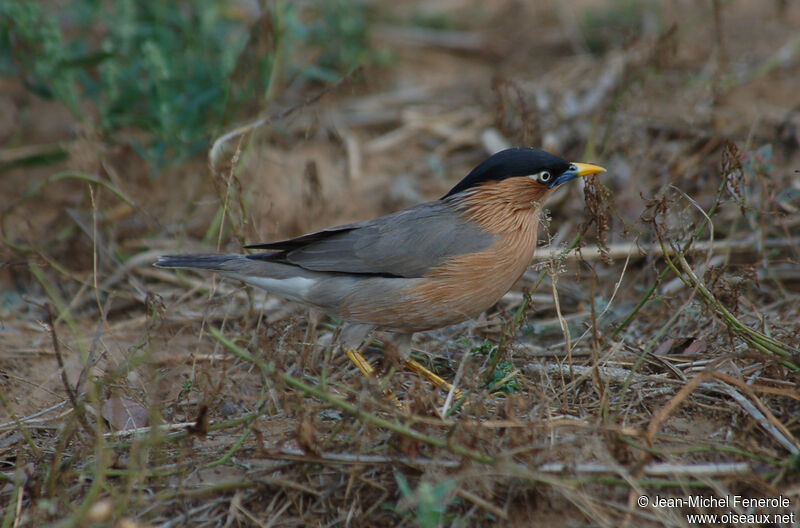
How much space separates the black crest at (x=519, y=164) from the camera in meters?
4.84

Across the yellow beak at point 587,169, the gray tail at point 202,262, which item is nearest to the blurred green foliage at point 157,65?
the gray tail at point 202,262

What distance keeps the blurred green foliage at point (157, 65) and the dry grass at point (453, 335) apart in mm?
553

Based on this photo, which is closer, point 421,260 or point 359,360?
point 421,260

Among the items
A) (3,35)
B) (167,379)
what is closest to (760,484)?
(167,379)

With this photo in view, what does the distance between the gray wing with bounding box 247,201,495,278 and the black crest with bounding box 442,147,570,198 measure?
0.36 meters

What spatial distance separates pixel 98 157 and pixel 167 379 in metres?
2.64

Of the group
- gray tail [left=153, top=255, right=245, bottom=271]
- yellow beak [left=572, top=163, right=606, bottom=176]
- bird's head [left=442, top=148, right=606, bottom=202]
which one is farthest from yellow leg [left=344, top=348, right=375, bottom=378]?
yellow beak [left=572, top=163, right=606, bottom=176]

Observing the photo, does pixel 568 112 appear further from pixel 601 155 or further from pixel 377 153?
pixel 377 153

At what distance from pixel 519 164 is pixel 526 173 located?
0.08 metres

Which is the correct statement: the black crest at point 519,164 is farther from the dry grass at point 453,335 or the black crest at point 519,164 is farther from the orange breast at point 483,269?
the dry grass at point 453,335

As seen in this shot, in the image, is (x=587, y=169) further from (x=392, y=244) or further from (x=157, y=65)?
(x=157, y=65)

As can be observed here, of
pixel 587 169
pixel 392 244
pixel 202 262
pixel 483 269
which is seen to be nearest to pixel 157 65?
pixel 202 262

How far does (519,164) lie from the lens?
4867mm

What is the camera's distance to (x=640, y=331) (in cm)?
523
